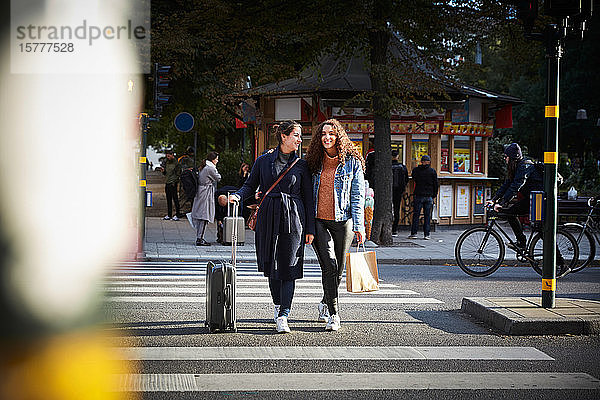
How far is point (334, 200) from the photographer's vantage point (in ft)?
25.3

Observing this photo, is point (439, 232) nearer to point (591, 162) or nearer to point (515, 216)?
point (515, 216)

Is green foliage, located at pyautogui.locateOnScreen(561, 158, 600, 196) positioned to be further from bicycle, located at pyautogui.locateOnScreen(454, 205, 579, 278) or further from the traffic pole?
the traffic pole

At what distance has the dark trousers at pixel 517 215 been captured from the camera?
482 inches

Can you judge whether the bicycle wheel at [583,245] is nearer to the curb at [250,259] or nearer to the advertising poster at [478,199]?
the curb at [250,259]

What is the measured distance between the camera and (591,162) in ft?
102

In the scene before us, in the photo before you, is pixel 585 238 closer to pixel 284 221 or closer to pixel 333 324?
pixel 333 324

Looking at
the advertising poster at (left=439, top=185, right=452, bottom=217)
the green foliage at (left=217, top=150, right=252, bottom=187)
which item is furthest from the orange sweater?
the green foliage at (left=217, top=150, right=252, bottom=187)

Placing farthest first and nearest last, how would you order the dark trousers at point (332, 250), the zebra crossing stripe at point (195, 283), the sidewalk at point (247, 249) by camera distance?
the sidewalk at point (247, 249) → the zebra crossing stripe at point (195, 283) → the dark trousers at point (332, 250)

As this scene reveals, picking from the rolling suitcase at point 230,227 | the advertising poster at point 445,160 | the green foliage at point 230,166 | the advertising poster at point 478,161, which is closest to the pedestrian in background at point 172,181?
the green foliage at point 230,166

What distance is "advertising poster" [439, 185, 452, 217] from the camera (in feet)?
75.1

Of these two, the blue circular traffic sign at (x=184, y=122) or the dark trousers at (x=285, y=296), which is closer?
the dark trousers at (x=285, y=296)

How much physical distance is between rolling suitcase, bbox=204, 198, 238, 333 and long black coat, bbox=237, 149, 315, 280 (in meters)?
0.33

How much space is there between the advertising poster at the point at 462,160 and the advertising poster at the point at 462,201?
1.80 ft

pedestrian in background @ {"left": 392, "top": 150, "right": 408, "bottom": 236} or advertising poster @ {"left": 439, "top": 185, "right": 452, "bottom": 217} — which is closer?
pedestrian in background @ {"left": 392, "top": 150, "right": 408, "bottom": 236}
